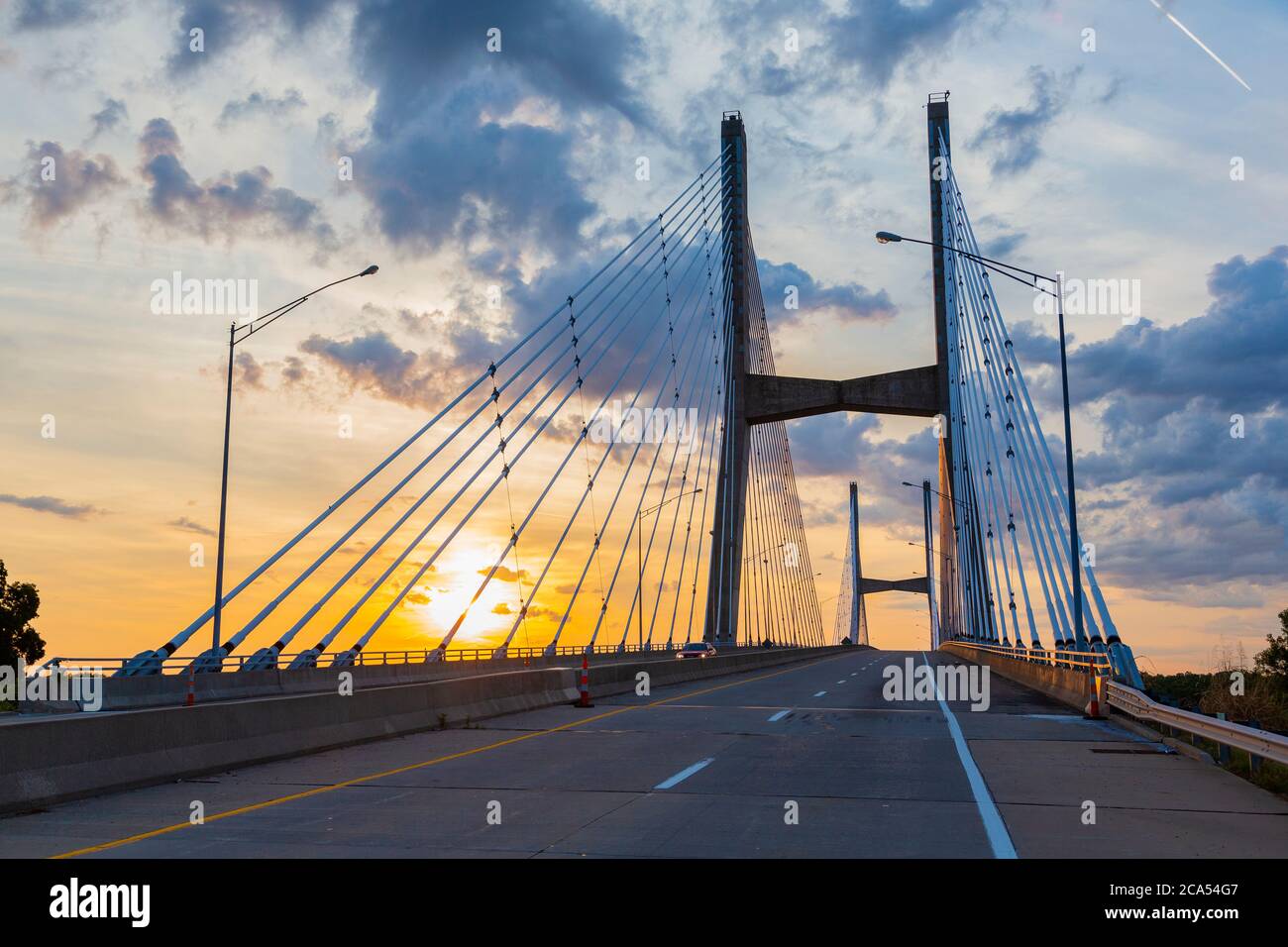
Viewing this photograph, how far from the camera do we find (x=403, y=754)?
627 inches

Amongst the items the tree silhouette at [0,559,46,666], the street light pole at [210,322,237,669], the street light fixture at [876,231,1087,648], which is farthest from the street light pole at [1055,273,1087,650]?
the tree silhouette at [0,559,46,666]

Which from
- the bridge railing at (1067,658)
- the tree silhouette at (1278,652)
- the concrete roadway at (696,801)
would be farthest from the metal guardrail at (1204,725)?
the tree silhouette at (1278,652)

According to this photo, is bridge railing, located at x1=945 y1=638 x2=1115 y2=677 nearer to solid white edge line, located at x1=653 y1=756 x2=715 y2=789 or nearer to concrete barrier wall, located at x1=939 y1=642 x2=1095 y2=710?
concrete barrier wall, located at x1=939 y1=642 x2=1095 y2=710

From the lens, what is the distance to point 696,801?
1152 cm

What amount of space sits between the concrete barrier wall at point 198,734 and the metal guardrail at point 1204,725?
10.6 meters

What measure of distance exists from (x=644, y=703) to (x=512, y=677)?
3.73 meters

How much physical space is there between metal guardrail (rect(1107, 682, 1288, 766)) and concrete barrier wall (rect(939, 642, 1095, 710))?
168 cm

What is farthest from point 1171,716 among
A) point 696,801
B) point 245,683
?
point 245,683

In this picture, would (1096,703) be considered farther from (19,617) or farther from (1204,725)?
(19,617)

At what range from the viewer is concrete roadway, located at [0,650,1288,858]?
9156 millimetres

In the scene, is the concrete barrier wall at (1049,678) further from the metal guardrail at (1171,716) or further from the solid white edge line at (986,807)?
the solid white edge line at (986,807)

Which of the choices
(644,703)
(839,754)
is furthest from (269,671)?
(839,754)

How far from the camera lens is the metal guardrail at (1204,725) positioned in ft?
39.4

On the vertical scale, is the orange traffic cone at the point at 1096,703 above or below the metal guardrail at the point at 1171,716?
below
